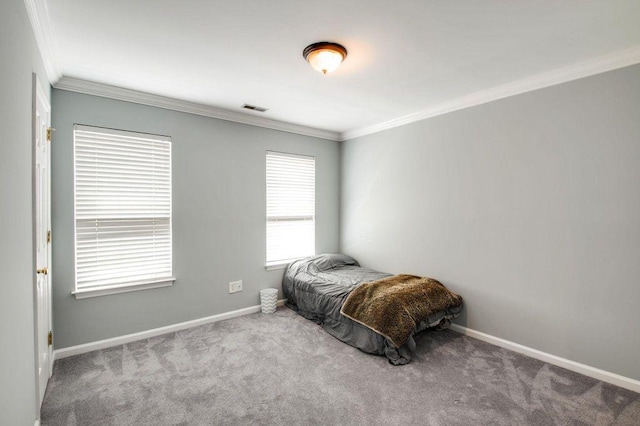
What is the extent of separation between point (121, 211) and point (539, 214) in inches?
157

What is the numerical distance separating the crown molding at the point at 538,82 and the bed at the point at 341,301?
1945 millimetres

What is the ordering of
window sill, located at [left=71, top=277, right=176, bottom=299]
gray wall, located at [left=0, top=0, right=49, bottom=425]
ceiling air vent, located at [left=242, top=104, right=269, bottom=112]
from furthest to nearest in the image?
ceiling air vent, located at [left=242, top=104, right=269, bottom=112] < window sill, located at [left=71, top=277, right=176, bottom=299] < gray wall, located at [left=0, top=0, right=49, bottom=425]

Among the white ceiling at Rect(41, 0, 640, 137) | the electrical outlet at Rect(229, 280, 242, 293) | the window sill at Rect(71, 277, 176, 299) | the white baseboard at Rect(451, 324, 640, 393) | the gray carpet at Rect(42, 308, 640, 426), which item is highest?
the white ceiling at Rect(41, 0, 640, 137)

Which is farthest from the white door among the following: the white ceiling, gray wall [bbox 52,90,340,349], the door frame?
the white ceiling

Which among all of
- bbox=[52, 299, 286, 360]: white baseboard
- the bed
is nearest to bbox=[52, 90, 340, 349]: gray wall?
bbox=[52, 299, 286, 360]: white baseboard

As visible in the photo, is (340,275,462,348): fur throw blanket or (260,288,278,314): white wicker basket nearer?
(340,275,462,348): fur throw blanket

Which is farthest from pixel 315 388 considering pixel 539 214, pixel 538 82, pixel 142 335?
pixel 538 82

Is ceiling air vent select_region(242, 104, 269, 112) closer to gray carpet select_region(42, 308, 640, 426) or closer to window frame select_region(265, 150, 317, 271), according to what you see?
window frame select_region(265, 150, 317, 271)

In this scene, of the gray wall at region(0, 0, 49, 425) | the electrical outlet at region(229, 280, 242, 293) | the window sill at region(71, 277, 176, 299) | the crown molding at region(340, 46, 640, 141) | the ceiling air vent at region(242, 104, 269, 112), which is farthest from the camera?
the electrical outlet at region(229, 280, 242, 293)

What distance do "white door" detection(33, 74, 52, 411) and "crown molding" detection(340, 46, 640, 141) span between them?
139 inches

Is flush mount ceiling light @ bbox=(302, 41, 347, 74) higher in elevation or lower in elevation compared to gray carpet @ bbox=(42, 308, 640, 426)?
higher

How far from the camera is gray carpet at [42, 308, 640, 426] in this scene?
2025 millimetres

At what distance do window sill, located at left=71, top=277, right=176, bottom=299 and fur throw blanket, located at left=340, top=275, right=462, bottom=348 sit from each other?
191 cm

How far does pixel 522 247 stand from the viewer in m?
2.89
